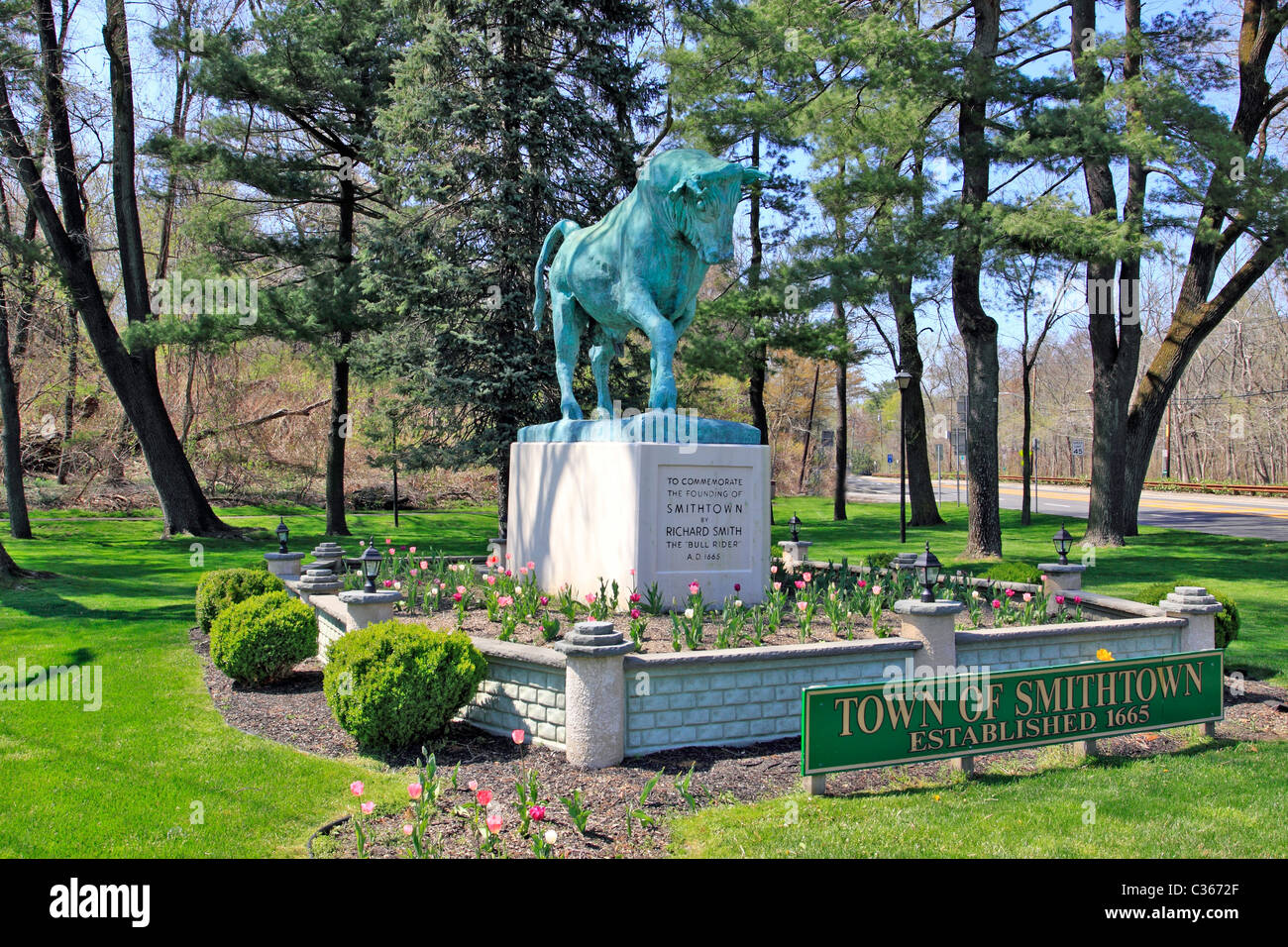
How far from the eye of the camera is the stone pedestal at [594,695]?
20.4 feet

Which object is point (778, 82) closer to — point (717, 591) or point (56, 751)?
point (717, 591)

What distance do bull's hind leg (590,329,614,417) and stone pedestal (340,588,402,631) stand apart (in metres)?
3.22

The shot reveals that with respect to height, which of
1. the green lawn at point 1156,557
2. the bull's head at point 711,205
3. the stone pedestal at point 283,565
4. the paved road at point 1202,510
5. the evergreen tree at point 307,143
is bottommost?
the green lawn at point 1156,557

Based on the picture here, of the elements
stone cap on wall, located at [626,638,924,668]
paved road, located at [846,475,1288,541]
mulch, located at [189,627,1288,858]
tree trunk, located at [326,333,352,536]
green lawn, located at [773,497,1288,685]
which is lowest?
mulch, located at [189,627,1288,858]

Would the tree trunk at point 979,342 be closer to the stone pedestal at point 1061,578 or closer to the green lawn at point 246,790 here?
the green lawn at point 246,790

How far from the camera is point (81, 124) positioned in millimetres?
19531

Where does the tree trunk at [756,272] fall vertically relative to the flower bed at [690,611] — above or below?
above

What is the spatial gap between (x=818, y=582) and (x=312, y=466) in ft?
78.6

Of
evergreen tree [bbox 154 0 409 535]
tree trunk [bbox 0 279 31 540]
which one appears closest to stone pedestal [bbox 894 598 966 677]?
evergreen tree [bbox 154 0 409 535]

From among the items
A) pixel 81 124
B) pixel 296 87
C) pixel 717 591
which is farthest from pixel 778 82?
pixel 81 124

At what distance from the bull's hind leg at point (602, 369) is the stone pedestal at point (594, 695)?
415 cm

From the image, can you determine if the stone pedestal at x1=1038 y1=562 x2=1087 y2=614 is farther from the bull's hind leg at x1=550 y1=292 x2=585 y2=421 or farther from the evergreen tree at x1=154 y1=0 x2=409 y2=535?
the evergreen tree at x1=154 y1=0 x2=409 y2=535

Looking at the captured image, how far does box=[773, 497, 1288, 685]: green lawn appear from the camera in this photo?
11.4m

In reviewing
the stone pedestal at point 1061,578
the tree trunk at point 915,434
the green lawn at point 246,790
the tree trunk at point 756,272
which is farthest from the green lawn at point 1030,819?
the tree trunk at point 915,434
